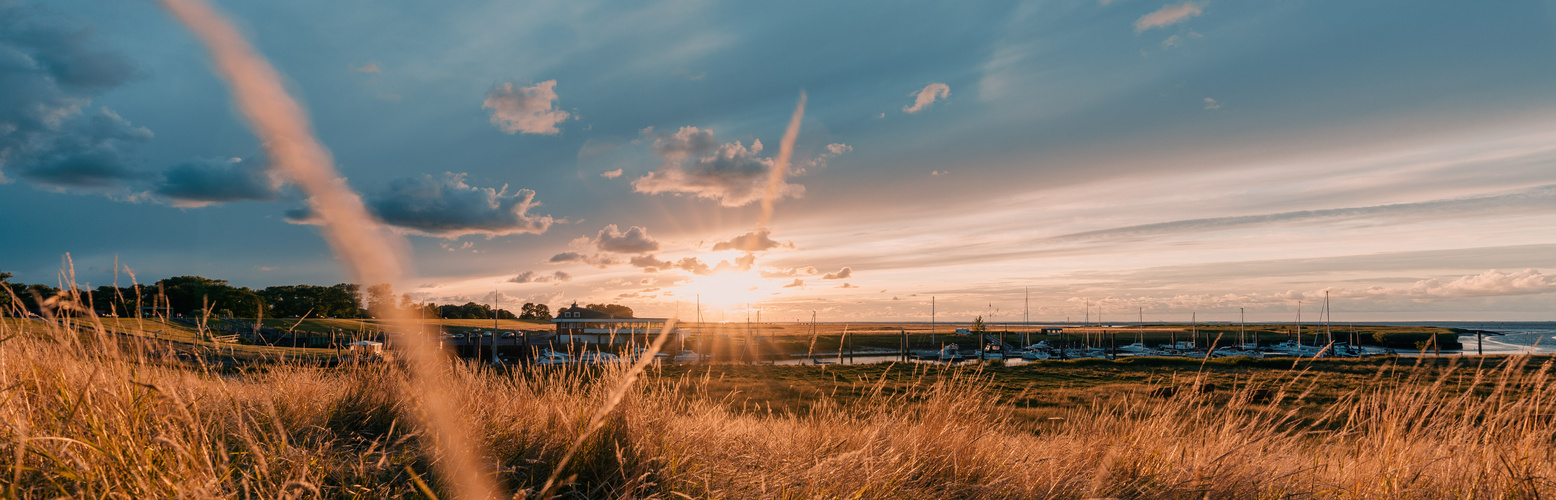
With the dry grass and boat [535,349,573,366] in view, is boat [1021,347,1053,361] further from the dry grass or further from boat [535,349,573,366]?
the dry grass

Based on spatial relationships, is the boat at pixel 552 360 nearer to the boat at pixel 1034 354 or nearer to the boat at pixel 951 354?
the boat at pixel 951 354

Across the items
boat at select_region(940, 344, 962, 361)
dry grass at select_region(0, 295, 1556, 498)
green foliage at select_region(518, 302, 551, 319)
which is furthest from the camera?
A: green foliage at select_region(518, 302, 551, 319)

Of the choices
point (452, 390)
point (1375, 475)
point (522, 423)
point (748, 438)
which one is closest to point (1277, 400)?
point (1375, 475)

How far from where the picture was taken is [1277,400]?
15.8 ft

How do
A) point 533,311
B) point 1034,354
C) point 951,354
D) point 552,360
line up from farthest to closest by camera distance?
point 533,311, point 1034,354, point 951,354, point 552,360

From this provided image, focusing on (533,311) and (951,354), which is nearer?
(951,354)

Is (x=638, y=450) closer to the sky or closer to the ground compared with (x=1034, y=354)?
closer to the sky

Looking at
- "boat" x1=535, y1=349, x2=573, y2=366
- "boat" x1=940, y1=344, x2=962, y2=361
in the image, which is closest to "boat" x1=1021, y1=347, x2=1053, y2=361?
"boat" x1=940, y1=344, x2=962, y2=361

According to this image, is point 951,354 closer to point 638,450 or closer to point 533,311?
point 638,450

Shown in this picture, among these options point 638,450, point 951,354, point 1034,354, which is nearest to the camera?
point 638,450

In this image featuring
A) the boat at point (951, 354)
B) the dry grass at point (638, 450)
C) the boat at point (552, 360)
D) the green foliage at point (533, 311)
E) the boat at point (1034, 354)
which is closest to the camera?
the dry grass at point (638, 450)

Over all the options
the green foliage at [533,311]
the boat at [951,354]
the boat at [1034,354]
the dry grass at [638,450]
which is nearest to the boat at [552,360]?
the dry grass at [638,450]

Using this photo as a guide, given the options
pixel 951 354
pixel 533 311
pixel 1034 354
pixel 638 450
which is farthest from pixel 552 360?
pixel 533 311

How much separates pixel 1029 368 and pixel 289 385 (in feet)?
90.0
